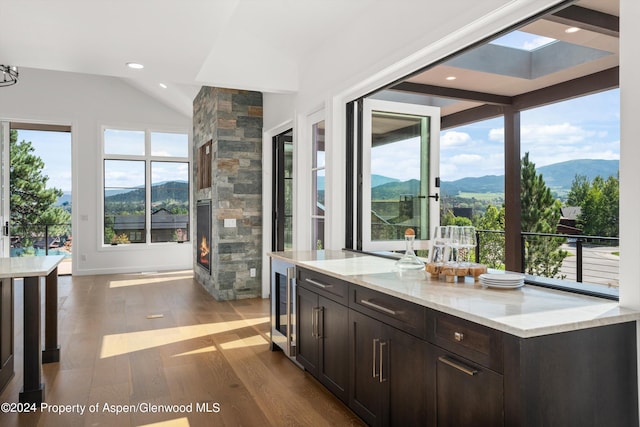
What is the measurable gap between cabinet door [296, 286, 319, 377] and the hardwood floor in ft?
0.41

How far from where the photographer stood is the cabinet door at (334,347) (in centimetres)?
252

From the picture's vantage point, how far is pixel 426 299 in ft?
5.98

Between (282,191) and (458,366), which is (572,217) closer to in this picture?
(458,366)

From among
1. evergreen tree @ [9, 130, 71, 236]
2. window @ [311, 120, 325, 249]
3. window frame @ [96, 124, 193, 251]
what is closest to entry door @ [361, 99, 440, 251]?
window @ [311, 120, 325, 249]

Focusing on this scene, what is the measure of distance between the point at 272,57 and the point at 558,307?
3.62 meters

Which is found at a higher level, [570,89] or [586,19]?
[570,89]

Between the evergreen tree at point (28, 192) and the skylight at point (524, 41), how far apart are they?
7.65m

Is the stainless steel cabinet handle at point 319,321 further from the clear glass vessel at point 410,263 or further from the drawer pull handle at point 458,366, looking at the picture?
the drawer pull handle at point 458,366

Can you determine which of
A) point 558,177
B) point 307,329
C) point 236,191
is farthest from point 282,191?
point 558,177

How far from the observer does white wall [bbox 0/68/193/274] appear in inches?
283

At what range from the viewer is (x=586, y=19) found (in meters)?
2.16

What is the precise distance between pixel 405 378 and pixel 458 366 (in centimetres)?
39

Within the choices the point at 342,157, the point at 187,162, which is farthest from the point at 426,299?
the point at 187,162

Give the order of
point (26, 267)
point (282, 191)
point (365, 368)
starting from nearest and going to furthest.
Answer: point (365, 368) < point (26, 267) < point (282, 191)
